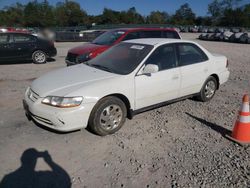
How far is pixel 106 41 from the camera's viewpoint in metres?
8.46

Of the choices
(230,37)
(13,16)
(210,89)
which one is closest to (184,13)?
(13,16)

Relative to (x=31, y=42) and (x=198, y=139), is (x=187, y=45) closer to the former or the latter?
(x=198, y=139)

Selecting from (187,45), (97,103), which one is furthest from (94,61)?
(187,45)

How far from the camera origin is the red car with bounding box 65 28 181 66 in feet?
25.4

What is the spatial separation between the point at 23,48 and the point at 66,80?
305 inches

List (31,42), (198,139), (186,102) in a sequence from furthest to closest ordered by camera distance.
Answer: (31,42) < (186,102) < (198,139)

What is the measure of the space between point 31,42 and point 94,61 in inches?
283

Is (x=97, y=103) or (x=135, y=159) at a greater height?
(x=97, y=103)

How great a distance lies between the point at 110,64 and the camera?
449 cm

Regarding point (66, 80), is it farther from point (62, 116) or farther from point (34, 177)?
point (34, 177)

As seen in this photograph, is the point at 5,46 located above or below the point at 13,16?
below

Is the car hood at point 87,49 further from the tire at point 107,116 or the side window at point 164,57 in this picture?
the tire at point 107,116

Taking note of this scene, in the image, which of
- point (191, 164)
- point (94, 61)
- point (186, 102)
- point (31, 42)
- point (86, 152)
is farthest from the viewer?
point (31, 42)

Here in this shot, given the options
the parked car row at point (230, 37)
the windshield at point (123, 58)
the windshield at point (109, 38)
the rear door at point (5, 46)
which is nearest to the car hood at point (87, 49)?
the windshield at point (109, 38)
